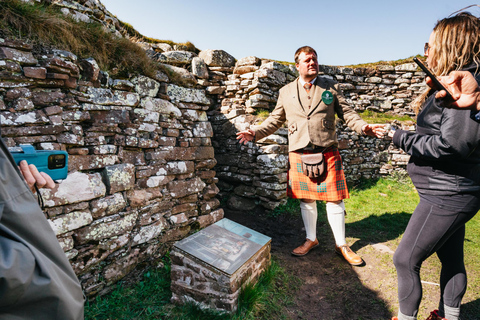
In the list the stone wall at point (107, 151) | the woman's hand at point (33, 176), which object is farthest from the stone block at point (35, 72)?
the woman's hand at point (33, 176)

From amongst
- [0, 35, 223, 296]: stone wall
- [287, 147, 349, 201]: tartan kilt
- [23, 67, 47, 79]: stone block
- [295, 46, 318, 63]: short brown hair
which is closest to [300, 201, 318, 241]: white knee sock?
[287, 147, 349, 201]: tartan kilt

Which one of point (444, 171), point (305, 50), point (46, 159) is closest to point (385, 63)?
point (305, 50)

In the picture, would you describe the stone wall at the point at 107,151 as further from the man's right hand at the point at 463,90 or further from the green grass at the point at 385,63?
the green grass at the point at 385,63

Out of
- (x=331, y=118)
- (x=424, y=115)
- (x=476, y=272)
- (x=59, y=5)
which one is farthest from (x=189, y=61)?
(x=476, y=272)

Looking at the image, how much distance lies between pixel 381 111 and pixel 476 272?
17.8ft

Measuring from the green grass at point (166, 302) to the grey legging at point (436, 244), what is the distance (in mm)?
1090

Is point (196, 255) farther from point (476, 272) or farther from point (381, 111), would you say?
point (381, 111)

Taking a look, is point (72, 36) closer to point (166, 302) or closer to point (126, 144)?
point (126, 144)

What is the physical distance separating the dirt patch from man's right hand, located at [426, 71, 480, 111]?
6.37 ft

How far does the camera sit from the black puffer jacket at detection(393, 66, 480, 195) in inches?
53.4

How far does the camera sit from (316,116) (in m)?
2.85

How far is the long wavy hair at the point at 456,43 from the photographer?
1420 millimetres

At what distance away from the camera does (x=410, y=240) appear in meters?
1.61

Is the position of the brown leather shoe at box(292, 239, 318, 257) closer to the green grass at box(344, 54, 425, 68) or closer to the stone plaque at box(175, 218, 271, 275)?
the stone plaque at box(175, 218, 271, 275)
